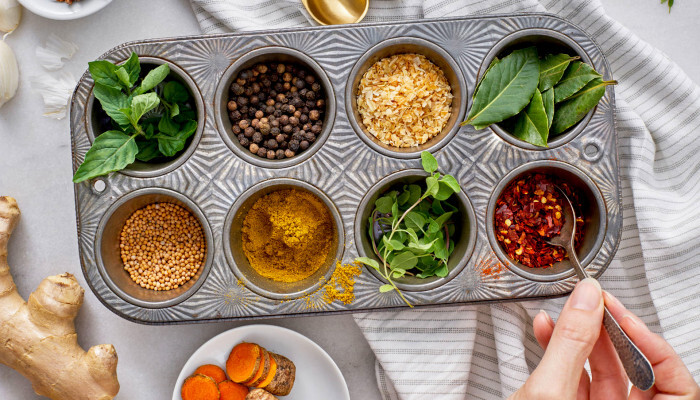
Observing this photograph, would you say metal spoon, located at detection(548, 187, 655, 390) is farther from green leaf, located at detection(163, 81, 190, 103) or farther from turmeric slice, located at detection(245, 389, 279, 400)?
green leaf, located at detection(163, 81, 190, 103)

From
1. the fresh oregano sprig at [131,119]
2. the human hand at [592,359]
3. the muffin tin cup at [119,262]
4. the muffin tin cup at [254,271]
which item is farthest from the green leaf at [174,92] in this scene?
the human hand at [592,359]

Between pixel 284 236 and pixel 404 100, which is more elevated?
pixel 404 100

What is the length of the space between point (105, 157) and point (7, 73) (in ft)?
2.88

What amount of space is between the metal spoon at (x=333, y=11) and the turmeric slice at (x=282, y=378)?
62.2 inches

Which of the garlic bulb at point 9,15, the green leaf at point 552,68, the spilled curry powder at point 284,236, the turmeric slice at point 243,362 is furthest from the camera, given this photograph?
the garlic bulb at point 9,15

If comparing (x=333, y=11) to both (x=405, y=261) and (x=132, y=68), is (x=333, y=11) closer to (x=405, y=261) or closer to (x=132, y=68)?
(x=132, y=68)

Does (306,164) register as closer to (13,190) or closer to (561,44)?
(561,44)

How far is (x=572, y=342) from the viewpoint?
1.69 meters

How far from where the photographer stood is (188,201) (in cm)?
221

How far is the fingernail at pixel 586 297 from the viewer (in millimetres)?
1759

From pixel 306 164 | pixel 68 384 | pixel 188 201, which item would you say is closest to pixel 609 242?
pixel 306 164

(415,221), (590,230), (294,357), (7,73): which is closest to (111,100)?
(7,73)

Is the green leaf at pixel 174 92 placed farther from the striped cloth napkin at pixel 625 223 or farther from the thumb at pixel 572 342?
the thumb at pixel 572 342

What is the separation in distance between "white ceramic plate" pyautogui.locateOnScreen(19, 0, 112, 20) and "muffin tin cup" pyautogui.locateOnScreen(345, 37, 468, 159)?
1.23 meters
